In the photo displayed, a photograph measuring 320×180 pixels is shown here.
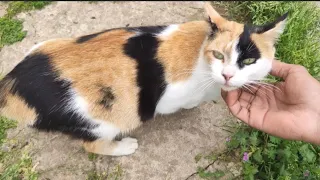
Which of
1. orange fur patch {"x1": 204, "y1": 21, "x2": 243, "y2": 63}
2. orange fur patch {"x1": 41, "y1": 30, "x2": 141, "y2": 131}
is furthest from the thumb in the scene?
orange fur patch {"x1": 41, "y1": 30, "x2": 141, "y2": 131}

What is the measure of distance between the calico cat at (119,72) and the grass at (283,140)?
0.60 m

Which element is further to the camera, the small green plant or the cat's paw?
the cat's paw

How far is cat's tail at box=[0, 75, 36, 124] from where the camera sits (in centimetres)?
215

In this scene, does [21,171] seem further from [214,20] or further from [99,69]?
[214,20]

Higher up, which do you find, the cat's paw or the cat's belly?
the cat's belly

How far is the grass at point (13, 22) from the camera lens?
321 centimetres

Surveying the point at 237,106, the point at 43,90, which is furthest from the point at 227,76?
the point at 43,90

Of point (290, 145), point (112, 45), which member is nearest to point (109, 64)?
point (112, 45)

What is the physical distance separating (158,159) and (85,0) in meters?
1.83

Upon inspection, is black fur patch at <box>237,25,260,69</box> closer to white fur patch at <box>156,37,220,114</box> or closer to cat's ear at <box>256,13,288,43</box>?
cat's ear at <box>256,13,288,43</box>

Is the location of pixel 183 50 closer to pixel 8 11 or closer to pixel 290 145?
pixel 290 145

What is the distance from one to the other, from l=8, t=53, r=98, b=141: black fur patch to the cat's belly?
0.56m

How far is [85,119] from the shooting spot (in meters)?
2.20

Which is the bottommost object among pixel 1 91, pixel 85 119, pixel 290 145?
pixel 290 145
